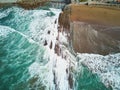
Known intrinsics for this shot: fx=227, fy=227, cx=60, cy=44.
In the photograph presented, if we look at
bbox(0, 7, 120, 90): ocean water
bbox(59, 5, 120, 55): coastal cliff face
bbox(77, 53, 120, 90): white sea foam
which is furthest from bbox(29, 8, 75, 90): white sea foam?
bbox(77, 53, 120, 90): white sea foam

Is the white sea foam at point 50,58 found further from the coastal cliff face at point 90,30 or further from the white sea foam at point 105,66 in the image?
the white sea foam at point 105,66

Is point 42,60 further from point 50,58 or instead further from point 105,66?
point 105,66

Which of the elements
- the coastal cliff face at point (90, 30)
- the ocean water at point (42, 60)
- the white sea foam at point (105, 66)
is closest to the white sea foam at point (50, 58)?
the ocean water at point (42, 60)

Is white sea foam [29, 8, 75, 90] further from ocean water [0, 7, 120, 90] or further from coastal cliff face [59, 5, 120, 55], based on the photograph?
coastal cliff face [59, 5, 120, 55]

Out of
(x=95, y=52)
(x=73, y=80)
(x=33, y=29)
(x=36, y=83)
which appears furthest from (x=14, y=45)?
(x=95, y=52)

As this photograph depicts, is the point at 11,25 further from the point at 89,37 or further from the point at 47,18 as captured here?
the point at 89,37

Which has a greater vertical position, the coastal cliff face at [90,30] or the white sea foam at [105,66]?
the coastal cliff face at [90,30]
